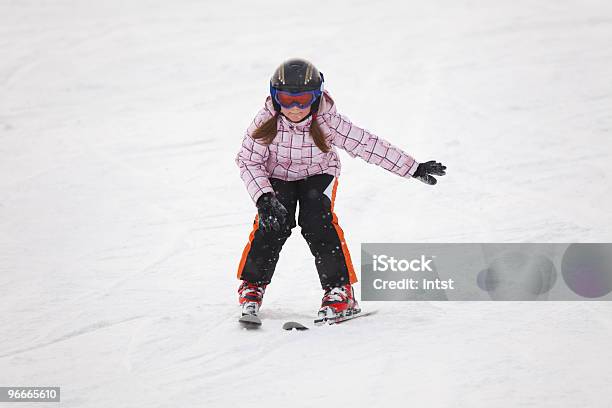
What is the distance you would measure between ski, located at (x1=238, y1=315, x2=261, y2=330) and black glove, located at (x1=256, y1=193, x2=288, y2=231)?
1.65 ft

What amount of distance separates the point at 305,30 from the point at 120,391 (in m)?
9.86

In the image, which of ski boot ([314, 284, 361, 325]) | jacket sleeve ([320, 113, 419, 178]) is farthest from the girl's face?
ski boot ([314, 284, 361, 325])

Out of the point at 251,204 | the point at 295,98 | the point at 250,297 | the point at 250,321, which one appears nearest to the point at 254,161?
the point at 295,98

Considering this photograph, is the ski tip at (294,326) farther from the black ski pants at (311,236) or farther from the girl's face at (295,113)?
the girl's face at (295,113)

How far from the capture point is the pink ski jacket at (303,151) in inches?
180

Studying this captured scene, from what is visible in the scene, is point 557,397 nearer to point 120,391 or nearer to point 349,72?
point 120,391

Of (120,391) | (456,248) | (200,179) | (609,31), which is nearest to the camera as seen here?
(120,391)

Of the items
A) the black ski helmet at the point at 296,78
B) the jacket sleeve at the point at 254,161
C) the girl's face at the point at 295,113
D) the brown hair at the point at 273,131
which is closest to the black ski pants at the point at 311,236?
the jacket sleeve at the point at 254,161

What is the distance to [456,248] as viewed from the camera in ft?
19.4

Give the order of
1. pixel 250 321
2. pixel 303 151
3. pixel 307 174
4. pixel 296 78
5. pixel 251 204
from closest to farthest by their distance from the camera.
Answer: pixel 296 78 → pixel 250 321 → pixel 303 151 → pixel 307 174 → pixel 251 204

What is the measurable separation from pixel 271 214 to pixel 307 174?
45 cm

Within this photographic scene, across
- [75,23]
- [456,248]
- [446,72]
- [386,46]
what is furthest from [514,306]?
[75,23]

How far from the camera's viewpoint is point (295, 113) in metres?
4.45

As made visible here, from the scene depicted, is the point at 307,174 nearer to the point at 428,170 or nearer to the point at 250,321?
the point at 428,170
